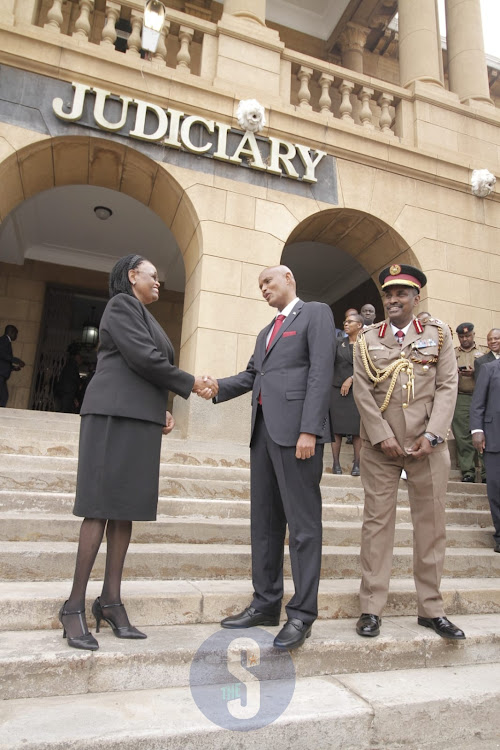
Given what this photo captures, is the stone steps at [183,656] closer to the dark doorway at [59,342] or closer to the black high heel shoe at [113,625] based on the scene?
the black high heel shoe at [113,625]

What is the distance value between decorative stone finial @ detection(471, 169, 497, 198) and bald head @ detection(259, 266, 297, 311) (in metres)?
7.38

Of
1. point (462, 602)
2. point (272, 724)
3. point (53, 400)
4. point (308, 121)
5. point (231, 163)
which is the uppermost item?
point (308, 121)

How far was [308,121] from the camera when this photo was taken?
8.55 m

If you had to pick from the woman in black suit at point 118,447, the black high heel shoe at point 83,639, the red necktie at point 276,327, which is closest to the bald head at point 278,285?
the red necktie at point 276,327

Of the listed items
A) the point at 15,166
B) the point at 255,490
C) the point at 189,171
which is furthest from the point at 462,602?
the point at 15,166

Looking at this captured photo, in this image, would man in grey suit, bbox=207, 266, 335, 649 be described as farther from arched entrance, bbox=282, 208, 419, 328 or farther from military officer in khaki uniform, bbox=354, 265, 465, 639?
arched entrance, bbox=282, 208, 419, 328

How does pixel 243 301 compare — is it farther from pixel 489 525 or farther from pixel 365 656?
pixel 365 656

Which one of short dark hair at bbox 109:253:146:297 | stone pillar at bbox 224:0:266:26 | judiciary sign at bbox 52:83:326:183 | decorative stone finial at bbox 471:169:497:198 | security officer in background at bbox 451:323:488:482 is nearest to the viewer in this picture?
short dark hair at bbox 109:253:146:297

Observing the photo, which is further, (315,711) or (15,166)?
(15,166)

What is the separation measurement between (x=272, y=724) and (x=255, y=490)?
1.25 meters

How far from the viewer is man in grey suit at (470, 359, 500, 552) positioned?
496cm

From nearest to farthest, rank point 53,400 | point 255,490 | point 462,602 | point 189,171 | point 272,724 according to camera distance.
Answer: point 272,724
point 255,490
point 462,602
point 189,171
point 53,400

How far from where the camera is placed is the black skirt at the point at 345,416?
20.6 feet

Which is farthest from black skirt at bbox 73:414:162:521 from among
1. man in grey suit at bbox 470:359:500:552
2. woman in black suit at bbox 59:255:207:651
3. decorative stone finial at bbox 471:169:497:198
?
decorative stone finial at bbox 471:169:497:198
